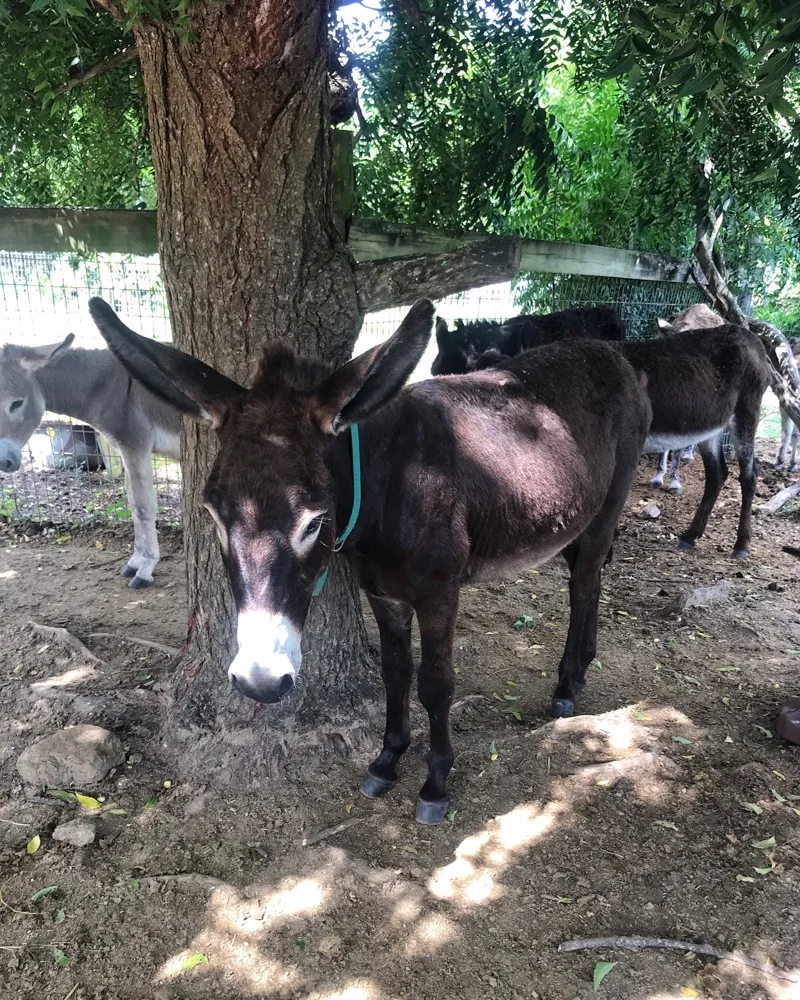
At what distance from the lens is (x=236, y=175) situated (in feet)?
8.81

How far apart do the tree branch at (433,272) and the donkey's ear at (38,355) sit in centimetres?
317

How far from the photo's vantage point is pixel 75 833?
260cm

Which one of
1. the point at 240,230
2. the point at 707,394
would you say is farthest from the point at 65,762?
the point at 707,394

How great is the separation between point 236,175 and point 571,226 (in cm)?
664

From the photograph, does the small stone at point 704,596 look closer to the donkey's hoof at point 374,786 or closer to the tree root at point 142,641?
the donkey's hoof at point 374,786

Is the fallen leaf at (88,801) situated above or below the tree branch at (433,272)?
below

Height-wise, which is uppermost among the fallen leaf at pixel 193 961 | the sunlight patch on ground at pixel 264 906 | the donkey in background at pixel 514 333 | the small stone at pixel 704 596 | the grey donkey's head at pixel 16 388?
the donkey in background at pixel 514 333

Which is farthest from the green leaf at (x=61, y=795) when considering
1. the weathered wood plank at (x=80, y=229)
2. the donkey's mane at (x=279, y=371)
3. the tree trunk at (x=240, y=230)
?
the weathered wood plank at (x=80, y=229)

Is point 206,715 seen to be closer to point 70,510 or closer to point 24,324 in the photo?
point 70,510

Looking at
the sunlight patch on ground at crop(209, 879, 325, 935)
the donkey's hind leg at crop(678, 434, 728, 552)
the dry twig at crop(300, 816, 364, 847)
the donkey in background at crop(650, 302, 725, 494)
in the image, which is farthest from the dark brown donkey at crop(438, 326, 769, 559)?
the sunlight patch on ground at crop(209, 879, 325, 935)

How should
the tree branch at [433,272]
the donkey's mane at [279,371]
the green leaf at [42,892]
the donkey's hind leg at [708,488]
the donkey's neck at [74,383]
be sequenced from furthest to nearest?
the donkey's hind leg at [708,488] → the donkey's neck at [74,383] → the tree branch at [433,272] → the green leaf at [42,892] → the donkey's mane at [279,371]

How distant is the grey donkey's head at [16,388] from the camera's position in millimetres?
5109

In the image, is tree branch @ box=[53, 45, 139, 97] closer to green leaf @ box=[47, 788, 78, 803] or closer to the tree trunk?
the tree trunk

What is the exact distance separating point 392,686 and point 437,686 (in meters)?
0.27
